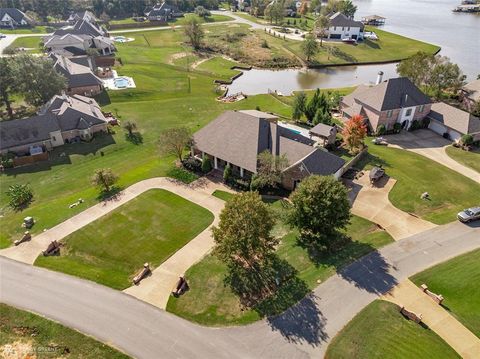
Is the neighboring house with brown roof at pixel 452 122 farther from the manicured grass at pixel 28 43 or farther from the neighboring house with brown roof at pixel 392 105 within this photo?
the manicured grass at pixel 28 43

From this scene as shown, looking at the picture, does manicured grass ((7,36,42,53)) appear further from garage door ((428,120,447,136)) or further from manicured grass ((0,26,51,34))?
garage door ((428,120,447,136))

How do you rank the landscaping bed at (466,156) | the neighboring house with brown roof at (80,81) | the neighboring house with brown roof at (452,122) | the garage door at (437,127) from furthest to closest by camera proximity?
1. the neighboring house with brown roof at (80,81)
2. the garage door at (437,127)
3. the neighboring house with brown roof at (452,122)
4. the landscaping bed at (466,156)

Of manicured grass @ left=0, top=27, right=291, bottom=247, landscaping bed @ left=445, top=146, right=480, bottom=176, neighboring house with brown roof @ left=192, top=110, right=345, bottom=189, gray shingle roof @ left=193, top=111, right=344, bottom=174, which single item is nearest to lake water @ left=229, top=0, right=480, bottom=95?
manicured grass @ left=0, top=27, right=291, bottom=247

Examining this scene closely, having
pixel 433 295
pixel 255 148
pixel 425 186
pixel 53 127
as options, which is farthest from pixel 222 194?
pixel 53 127

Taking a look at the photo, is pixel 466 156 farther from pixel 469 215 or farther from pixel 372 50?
pixel 372 50

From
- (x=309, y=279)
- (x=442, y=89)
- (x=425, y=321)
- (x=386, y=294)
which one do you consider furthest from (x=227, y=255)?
(x=442, y=89)

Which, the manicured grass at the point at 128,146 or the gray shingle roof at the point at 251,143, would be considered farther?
the gray shingle roof at the point at 251,143

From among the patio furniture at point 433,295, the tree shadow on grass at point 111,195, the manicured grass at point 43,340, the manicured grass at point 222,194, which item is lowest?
the manicured grass at point 43,340

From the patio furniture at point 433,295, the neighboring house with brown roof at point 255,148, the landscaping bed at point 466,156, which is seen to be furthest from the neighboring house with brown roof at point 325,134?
the patio furniture at point 433,295
